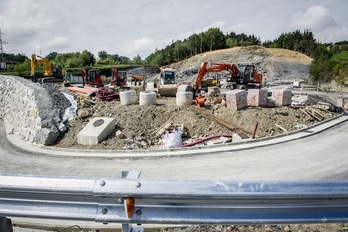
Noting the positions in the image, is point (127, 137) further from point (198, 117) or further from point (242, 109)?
point (242, 109)

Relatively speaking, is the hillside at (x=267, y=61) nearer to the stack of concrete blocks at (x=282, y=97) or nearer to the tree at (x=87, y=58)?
the stack of concrete blocks at (x=282, y=97)

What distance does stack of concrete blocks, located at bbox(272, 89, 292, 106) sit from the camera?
17.4 metres

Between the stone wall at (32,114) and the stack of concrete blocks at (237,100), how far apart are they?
11509 mm

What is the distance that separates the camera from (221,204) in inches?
92.5

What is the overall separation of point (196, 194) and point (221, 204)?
29 centimetres

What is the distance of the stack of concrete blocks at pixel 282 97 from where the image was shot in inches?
686

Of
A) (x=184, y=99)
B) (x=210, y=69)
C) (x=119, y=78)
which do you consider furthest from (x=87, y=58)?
(x=184, y=99)

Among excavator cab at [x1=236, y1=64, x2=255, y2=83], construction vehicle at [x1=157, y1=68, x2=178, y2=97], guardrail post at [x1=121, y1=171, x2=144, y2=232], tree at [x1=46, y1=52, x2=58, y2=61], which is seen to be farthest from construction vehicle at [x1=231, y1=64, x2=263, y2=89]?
tree at [x1=46, y1=52, x2=58, y2=61]

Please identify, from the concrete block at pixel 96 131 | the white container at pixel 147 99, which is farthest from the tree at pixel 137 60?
the concrete block at pixel 96 131

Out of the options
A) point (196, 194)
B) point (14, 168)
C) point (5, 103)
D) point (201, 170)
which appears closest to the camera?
point (196, 194)

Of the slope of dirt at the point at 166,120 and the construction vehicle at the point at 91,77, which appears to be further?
the construction vehicle at the point at 91,77

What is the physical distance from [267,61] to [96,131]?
165ft

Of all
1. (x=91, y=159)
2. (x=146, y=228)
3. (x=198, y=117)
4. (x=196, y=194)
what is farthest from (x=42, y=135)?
(x=196, y=194)

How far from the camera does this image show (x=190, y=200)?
7.62 ft
